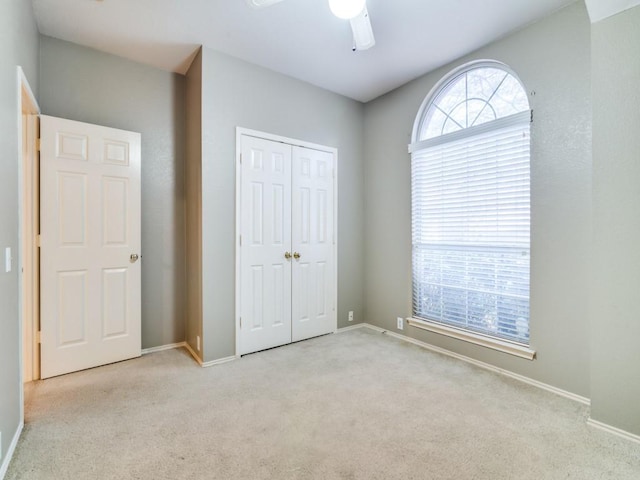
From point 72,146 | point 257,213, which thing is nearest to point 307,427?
point 257,213

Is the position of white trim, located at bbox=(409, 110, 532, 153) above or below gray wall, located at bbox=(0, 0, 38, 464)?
above

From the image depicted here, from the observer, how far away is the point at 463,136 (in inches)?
114

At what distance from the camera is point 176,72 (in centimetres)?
323

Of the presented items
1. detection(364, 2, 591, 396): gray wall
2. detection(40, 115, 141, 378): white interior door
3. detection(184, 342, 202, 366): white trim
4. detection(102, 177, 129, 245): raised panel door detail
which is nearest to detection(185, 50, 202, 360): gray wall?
detection(184, 342, 202, 366): white trim

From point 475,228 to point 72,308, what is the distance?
3569mm

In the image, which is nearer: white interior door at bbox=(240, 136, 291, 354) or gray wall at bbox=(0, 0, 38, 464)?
gray wall at bbox=(0, 0, 38, 464)

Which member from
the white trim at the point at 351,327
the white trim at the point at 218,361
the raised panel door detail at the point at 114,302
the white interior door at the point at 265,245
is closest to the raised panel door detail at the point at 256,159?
the white interior door at the point at 265,245

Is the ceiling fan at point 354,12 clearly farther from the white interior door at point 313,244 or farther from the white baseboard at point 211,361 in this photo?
the white baseboard at point 211,361

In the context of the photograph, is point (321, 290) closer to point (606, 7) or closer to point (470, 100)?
point (470, 100)

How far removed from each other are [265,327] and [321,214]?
1.39 meters

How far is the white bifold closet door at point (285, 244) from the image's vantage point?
3072 mm

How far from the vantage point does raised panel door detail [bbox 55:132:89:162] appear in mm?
2578

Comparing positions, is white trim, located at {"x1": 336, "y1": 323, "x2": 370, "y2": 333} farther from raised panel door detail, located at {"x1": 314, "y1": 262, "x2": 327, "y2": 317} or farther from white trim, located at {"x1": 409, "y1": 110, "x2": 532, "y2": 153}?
white trim, located at {"x1": 409, "y1": 110, "x2": 532, "y2": 153}

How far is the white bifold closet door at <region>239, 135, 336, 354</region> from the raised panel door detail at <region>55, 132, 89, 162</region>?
1318 millimetres
